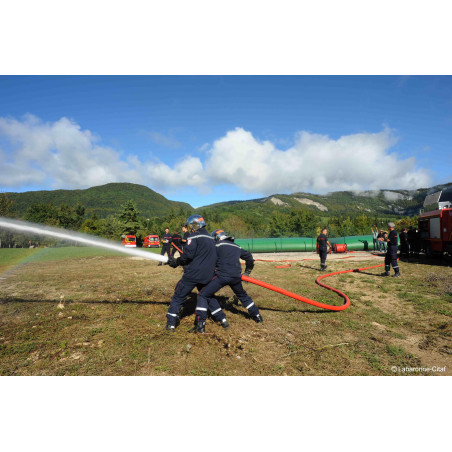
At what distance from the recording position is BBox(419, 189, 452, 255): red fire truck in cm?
1374

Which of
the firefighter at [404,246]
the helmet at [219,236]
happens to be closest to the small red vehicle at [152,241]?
the firefighter at [404,246]

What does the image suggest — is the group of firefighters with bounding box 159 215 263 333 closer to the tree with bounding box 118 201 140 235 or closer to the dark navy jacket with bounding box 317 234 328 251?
the dark navy jacket with bounding box 317 234 328 251

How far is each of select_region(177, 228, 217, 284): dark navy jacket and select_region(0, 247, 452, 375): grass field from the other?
3.79 feet

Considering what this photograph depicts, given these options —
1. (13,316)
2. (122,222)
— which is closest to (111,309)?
(13,316)

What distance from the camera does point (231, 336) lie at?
189 inches

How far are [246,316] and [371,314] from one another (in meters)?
3.27

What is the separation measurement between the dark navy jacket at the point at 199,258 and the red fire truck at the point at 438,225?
15.2 meters

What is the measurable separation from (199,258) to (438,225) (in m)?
16.1

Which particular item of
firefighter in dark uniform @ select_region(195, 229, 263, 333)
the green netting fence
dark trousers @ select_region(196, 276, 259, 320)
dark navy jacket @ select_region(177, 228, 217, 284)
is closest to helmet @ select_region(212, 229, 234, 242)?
firefighter in dark uniform @ select_region(195, 229, 263, 333)

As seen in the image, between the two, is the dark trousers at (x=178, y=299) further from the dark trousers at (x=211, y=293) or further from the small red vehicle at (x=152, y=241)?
the small red vehicle at (x=152, y=241)

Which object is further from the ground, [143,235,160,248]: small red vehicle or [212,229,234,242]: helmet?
[212,229,234,242]: helmet

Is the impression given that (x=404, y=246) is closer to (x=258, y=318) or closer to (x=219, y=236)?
(x=258, y=318)

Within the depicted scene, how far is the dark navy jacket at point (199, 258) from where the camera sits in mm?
5102

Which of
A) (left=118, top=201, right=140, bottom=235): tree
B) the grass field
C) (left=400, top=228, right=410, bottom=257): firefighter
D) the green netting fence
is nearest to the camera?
the grass field
